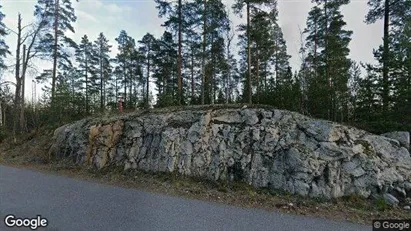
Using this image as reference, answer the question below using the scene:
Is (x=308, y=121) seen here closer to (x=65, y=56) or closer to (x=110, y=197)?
(x=110, y=197)

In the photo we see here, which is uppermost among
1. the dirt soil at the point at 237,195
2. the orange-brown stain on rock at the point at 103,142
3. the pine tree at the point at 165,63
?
the pine tree at the point at 165,63

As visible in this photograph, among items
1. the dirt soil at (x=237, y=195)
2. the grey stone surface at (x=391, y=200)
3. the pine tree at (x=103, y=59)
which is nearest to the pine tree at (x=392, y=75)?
the grey stone surface at (x=391, y=200)

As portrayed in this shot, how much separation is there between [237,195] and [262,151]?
6.59 ft

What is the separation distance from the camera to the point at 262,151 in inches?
367

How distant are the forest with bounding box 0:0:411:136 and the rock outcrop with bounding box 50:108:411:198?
13.4ft

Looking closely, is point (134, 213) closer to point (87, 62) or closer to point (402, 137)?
point (402, 137)

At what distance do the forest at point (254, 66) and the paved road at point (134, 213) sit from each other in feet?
29.1

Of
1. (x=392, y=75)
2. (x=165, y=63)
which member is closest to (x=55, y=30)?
(x=165, y=63)

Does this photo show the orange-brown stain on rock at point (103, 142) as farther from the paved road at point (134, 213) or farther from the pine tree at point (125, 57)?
the pine tree at point (125, 57)

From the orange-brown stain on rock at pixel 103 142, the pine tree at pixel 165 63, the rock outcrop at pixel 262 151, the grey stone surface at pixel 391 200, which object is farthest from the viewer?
the pine tree at pixel 165 63

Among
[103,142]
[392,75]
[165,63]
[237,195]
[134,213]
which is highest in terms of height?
[165,63]

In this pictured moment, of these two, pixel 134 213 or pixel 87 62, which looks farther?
pixel 87 62

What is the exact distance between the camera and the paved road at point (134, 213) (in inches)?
199

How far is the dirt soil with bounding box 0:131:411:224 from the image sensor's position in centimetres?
681
